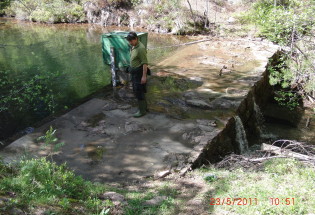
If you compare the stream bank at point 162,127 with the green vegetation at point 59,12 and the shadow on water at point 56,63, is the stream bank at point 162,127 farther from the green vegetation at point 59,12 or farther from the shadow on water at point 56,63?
the green vegetation at point 59,12

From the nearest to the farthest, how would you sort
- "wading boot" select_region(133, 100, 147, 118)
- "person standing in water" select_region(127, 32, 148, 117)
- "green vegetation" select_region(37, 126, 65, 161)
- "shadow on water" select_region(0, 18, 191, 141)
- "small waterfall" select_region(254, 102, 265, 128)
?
1. "green vegetation" select_region(37, 126, 65, 161)
2. "person standing in water" select_region(127, 32, 148, 117)
3. "wading boot" select_region(133, 100, 147, 118)
4. "shadow on water" select_region(0, 18, 191, 141)
5. "small waterfall" select_region(254, 102, 265, 128)

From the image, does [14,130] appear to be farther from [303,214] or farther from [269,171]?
[303,214]

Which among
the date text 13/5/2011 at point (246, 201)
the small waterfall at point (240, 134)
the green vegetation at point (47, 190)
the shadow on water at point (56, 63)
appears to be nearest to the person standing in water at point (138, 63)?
the shadow on water at point (56, 63)

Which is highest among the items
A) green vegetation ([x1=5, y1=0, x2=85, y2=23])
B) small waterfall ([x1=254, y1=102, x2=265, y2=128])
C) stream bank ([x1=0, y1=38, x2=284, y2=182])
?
green vegetation ([x1=5, y1=0, x2=85, y2=23])

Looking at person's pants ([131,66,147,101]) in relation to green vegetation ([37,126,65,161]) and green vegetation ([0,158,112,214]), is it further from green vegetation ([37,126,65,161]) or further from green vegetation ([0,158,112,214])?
green vegetation ([0,158,112,214])

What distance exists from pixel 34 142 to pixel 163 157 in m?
2.64

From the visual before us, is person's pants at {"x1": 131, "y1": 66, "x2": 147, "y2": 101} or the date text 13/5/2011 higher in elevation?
person's pants at {"x1": 131, "y1": 66, "x2": 147, "y2": 101}

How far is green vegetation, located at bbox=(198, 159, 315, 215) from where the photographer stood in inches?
122

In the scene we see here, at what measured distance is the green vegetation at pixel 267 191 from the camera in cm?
311

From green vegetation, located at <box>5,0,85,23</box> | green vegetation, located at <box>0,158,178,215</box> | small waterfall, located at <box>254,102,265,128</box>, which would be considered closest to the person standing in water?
green vegetation, located at <box>0,158,178,215</box>

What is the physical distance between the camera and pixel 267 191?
3451mm

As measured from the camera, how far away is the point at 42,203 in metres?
2.79

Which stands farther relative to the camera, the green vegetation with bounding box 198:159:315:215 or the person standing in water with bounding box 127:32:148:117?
the person standing in water with bounding box 127:32:148:117

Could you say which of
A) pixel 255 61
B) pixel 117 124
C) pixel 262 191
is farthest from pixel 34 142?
pixel 255 61
